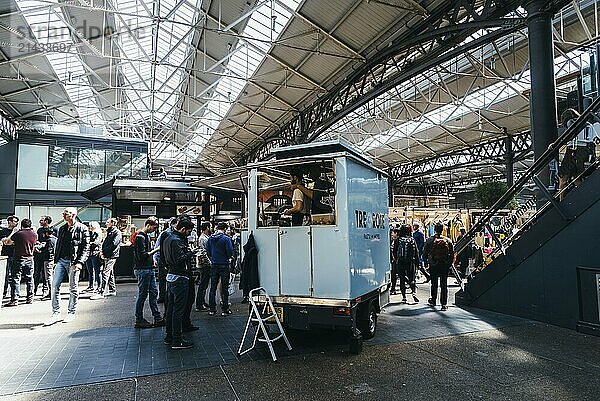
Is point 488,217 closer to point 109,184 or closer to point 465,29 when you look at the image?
point 465,29

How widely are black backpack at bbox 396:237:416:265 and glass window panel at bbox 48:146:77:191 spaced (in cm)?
2134

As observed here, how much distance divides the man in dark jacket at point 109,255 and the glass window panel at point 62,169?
16456mm

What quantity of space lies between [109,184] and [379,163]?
21.9m

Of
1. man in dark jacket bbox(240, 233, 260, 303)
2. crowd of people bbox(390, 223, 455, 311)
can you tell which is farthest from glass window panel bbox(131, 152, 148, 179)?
man in dark jacket bbox(240, 233, 260, 303)

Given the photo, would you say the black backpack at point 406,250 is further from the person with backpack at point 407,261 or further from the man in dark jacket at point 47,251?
the man in dark jacket at point 47,251

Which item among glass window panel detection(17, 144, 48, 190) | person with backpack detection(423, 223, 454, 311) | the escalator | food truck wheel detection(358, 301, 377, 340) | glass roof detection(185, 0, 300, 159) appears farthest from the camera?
glass window panel detection(17, 144, 48, 190)

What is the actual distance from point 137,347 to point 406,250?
240 inches

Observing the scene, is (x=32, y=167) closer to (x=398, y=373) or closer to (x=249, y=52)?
(x=249, y=52)

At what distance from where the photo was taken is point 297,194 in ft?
17.6

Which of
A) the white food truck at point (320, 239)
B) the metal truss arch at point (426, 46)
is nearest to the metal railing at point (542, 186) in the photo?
the white food truck at point (320, 239)

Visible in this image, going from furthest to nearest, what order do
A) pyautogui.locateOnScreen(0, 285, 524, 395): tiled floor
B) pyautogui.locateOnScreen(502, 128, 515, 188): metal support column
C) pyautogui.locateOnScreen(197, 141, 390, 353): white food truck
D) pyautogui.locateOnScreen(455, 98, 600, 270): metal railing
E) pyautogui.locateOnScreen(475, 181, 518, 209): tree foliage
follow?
pyautogui.locateOnScreen(502, 128, 515, 188): metal support column < pyautogui.locateOnScreen(475, 181, 518, 209): tree foliage < pyautogui.locateOnScreen(455, 98, 600, 270): metal railing < pyautogui.locateOnScreen(197, 141, 390, 353): white food truck < pyautogui.locateOnScreen(0, 285, 524, 395): tiled floor

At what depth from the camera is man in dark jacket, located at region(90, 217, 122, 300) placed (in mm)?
8914

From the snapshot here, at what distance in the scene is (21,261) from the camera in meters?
8.13

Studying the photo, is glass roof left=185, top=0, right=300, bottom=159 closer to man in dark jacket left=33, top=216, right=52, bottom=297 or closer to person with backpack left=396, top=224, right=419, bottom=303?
person with backpack left=396, top=224, right=419, bottom=303
